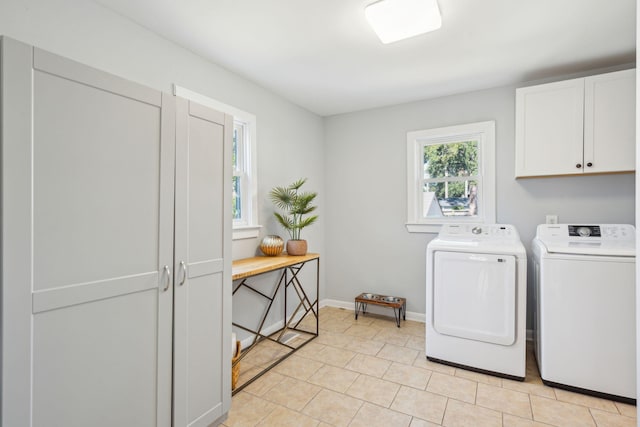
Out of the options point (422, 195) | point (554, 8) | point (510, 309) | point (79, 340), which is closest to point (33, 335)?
point (79, 340)

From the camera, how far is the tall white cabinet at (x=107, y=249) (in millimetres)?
1125

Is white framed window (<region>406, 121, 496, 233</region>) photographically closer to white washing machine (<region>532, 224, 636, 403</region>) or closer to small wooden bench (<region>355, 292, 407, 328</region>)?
small wooden bench (<region>355, 292, 407, 328</region>)

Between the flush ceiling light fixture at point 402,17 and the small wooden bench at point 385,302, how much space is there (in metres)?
2.50

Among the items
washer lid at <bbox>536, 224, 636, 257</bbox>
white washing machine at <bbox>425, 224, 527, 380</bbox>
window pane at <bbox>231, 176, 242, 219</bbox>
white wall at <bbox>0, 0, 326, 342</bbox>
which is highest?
white wall at <bbox>0, 0, 326, 342</bbox>

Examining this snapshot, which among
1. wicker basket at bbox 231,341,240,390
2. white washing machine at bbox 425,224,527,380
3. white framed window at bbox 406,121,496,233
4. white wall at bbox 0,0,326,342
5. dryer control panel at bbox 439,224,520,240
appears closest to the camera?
white wall at bbox 0,0,326,342

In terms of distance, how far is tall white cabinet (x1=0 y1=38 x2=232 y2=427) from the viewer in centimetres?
112

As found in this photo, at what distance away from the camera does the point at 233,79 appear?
→ 2852mm

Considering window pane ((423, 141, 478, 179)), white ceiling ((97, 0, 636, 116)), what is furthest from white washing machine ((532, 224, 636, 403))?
white ceiling ((97, 0, 636, 116))

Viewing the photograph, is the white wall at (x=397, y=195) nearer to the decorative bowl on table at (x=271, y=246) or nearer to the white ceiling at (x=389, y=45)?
the white ceiling at (x=389, y=45)

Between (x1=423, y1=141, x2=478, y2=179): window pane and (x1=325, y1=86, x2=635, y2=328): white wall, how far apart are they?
23cm

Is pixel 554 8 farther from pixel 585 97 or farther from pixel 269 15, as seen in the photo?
pixel 269 15

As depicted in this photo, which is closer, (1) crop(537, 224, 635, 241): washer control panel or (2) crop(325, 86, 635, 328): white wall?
(1) crop(537, 224, 635, 241): washer control panel

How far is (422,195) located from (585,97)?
1.60 metres

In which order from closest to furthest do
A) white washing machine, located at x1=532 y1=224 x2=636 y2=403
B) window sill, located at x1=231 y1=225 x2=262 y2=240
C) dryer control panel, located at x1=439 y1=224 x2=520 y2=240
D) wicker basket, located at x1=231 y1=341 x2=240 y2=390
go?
white washing machine, located at x1=532 y1=224 x2=636 y2=403, wicker basket, located at x1=231 y1=341 x2=240 y2=390, window sill, located at x1=231 y1=225 x2=262 y2=240, dryer control panel, located at x1=439 y1=224 x2=520 y2=240
